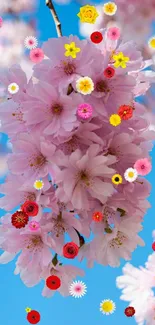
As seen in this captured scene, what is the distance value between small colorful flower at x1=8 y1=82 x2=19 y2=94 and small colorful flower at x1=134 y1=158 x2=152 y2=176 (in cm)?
36

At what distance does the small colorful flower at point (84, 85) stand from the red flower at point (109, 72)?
56 mm

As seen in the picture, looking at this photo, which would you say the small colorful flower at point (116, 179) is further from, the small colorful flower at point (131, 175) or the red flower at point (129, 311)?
the red flower at point (129, 311)

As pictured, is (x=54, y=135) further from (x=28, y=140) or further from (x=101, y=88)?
(x=101, y=88)

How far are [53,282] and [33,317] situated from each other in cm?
16

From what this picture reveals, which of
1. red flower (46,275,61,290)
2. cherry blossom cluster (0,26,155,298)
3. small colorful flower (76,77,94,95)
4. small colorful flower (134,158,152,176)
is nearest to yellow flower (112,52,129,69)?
cherry blossom cluster (0,26,155,298)

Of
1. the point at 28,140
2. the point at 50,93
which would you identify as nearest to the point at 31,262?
the point at 28,140

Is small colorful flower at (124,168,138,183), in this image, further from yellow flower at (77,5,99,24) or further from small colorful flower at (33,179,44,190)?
yellow flower at (77,5,99,24)

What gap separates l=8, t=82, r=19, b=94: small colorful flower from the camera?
4.50 feet

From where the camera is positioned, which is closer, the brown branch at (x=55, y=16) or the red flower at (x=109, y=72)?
the red flower at (x=109, y=72)

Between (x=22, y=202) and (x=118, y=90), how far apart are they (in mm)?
373

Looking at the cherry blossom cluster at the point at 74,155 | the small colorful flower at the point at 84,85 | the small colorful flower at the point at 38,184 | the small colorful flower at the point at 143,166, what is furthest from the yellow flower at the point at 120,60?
the small colorful flower at the point at 38,184

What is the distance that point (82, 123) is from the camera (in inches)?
50.5

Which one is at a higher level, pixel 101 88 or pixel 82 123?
pixel 101 88

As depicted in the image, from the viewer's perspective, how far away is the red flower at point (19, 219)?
50.9 inches
